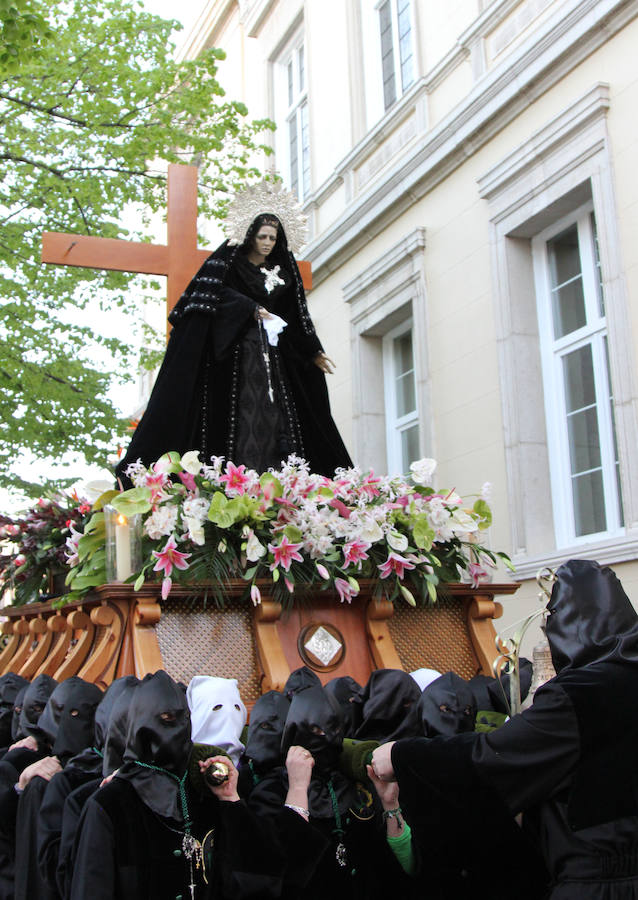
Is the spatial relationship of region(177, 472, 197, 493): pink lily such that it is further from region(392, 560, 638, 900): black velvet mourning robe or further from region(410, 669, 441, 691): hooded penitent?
region(392, 560, 638, 900): black velvet mourning robe

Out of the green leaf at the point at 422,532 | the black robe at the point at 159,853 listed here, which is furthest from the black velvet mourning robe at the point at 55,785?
the green leaf at the point at 422,532

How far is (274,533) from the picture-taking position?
4.17 m

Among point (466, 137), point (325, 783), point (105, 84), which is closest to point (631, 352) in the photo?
point (466, 137)

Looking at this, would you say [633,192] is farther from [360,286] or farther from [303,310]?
[360,286]

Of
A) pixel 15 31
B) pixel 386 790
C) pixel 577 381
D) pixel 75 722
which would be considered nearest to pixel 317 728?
pixel 386 790

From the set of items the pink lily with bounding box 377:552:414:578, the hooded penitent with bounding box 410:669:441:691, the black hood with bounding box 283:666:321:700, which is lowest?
the hooded penitent with bounding box 410:669:441:691

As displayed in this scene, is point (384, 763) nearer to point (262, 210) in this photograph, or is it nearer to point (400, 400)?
point (262, 210)

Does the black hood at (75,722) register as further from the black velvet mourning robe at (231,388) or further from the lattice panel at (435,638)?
the black velvet mourning robe at (231,388)

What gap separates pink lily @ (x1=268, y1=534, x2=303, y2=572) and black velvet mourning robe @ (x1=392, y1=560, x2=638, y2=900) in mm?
1465

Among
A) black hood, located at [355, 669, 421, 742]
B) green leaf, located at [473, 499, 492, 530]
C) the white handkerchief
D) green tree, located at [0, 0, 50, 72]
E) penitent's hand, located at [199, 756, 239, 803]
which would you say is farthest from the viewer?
green tree, located at [0, 0, 50, 72]

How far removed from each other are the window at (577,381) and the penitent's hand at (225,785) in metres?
4.82

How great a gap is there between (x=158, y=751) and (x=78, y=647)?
60.9 inches

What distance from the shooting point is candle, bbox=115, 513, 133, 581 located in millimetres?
4113

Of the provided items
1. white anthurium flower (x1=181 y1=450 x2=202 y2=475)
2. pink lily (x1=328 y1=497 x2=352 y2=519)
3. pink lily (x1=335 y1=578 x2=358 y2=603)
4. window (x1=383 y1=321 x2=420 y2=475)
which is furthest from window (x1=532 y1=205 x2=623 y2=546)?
white anthurium flower (x1=181 y1=450 x2=202 y2=475)
